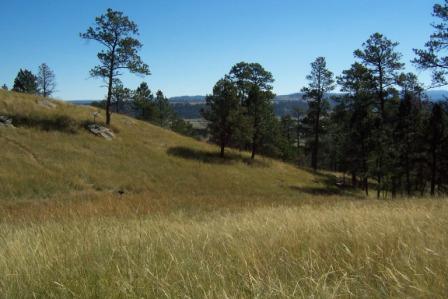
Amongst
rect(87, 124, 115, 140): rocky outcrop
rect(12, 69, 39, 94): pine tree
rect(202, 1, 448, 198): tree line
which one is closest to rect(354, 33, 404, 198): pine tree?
rect(202, 1, 448, 198): tree line

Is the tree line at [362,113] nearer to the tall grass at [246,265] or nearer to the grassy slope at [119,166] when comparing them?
the grassy slope at [119,166]

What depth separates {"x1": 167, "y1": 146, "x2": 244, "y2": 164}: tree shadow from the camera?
43781 mm

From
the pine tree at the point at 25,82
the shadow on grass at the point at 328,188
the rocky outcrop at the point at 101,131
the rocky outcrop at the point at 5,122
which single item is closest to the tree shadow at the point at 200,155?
the rocky outcrop at the point at 101,131

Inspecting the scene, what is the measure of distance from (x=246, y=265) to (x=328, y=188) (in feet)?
149

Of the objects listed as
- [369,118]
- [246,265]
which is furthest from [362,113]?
[246,265]

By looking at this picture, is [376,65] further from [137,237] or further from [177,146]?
[137,237]

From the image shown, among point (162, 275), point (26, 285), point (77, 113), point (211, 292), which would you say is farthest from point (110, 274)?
point (77, 113)

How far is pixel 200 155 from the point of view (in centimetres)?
4559

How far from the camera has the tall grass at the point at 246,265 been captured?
283 centimetres

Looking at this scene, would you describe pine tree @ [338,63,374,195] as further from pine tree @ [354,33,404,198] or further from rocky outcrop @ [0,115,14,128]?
rocky outcrop @ [0,115,14,128]

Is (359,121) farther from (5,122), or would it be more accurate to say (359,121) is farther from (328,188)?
(5,122)

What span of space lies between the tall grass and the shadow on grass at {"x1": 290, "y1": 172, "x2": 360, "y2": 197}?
37021 mm

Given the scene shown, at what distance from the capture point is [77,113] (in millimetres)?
44562

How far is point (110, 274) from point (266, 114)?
47.3 m
